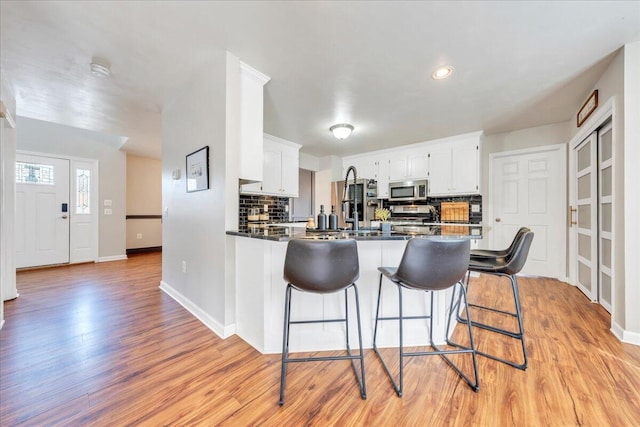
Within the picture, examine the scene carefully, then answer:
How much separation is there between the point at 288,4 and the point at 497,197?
4174 mm

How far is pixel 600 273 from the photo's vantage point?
2.72 metres

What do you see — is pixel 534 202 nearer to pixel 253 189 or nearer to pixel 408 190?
pixel 408 190

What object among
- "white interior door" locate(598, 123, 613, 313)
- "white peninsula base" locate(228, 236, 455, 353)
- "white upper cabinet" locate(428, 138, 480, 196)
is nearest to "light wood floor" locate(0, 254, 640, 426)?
"white peninsula base" locate(228, 236, 455, 353)

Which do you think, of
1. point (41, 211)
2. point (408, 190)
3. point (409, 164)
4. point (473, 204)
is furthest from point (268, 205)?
point (41, 211)

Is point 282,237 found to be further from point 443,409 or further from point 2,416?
point 2,416

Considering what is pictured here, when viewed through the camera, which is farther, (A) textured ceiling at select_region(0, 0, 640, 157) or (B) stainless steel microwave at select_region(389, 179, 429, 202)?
(B) stainless steel microwave at select_region(389, 179, 429, 202)

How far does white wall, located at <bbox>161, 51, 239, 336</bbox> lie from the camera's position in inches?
81.7

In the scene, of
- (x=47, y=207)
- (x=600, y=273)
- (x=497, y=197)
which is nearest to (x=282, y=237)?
(x=600, y=273)

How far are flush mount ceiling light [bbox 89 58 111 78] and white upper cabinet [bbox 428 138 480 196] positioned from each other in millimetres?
4438

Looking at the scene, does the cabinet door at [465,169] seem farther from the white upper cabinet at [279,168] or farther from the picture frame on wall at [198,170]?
the picture frame on wall at [198,170]

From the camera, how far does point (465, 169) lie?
407 centimetres

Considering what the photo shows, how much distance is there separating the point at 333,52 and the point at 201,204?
1767mm

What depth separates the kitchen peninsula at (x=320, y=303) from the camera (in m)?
1.82

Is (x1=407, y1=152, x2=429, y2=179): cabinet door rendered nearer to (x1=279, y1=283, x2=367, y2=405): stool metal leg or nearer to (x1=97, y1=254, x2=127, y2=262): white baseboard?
(x1=279, y1=283, x2=367, y2=405): stool metal leg
